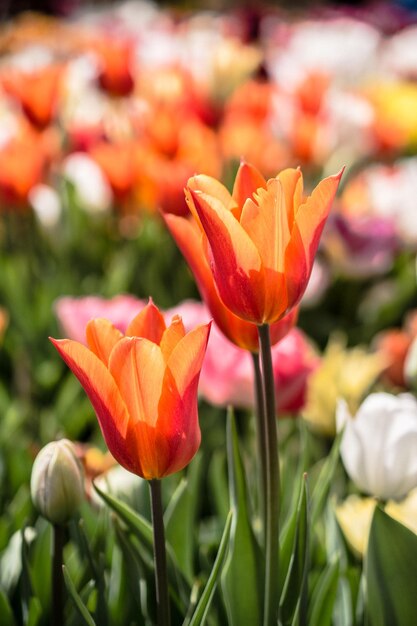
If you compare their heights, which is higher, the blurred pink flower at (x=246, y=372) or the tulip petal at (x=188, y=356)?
the tulip petal at (x=188, y=356)

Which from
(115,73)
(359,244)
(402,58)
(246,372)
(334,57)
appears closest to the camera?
(246,372)

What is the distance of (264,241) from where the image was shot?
0.55m

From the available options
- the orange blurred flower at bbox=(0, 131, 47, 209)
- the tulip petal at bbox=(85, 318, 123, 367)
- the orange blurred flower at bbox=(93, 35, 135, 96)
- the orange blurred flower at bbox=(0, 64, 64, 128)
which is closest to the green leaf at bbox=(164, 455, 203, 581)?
the tulip petal at bbox=(85, 318, 123, 367)

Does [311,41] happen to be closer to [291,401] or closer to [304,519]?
[291,401]

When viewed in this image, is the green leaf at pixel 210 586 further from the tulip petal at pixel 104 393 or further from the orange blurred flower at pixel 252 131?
the orange blurred flower at pixel 252 131

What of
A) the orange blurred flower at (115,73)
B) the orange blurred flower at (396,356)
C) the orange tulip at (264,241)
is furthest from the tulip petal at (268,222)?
the orange blurred flower at (115,73)

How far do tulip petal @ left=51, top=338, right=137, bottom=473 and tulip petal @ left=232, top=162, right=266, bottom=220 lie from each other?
0.14m

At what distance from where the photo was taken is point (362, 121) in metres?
1.90

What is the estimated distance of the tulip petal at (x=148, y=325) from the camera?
0.58 m

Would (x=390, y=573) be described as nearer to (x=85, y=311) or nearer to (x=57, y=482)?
(x=57, y=482)

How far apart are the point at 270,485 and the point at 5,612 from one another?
0.83 feet

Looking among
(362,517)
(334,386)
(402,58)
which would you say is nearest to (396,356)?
(334,386)

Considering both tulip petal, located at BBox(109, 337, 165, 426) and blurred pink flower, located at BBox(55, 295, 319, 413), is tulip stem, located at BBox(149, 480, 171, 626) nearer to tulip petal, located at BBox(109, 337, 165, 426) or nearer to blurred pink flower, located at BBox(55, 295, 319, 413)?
tulip petal, located at BBox(109, 337, 165, 426)

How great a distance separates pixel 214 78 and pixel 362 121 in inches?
15.4
